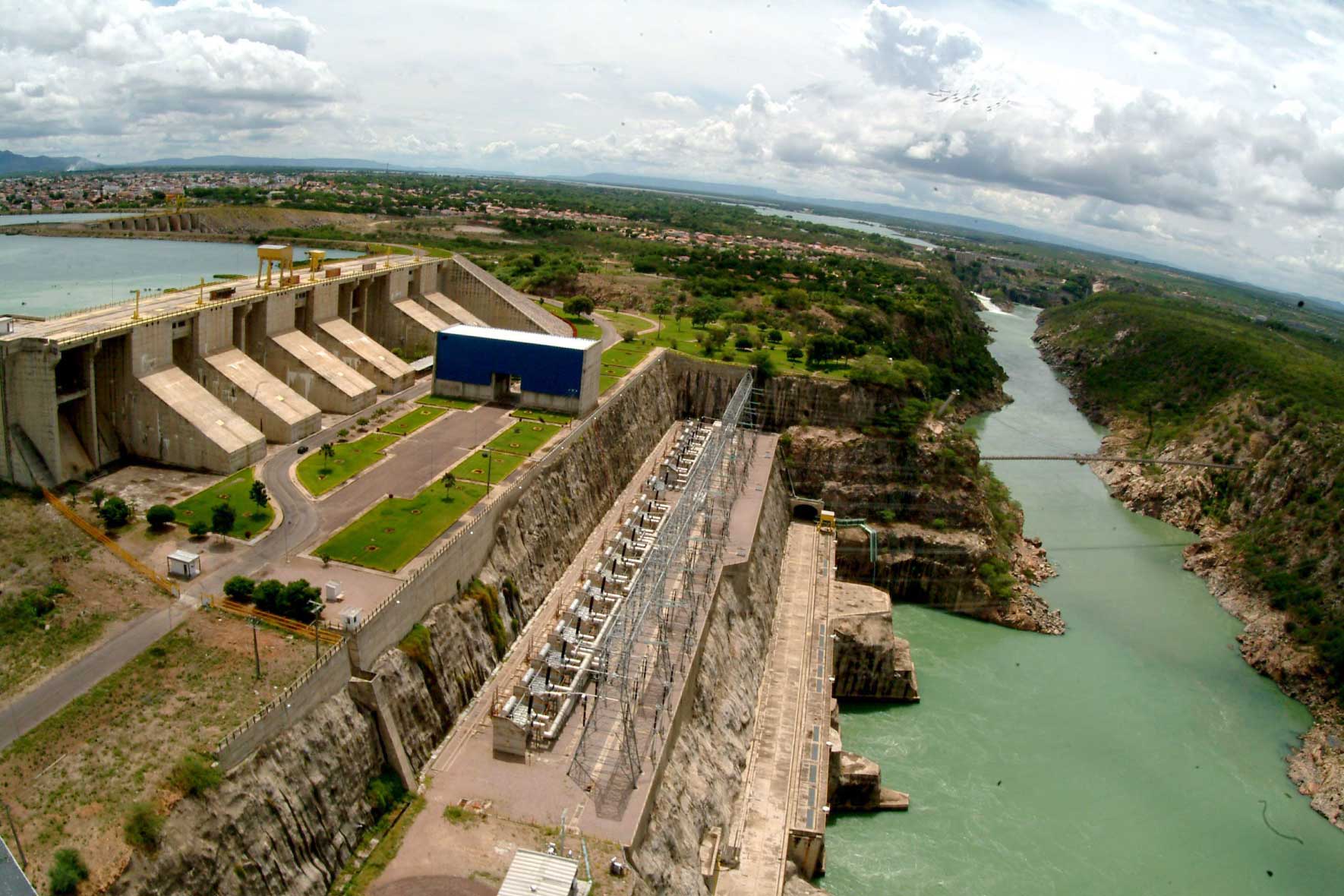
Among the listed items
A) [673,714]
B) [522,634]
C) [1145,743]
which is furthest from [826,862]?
[1145,743]

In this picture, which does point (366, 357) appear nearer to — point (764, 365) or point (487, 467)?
point (487, 467)

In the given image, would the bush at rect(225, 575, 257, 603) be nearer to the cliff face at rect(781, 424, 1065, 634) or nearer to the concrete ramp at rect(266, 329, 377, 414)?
the concrete ramp at rect(266, 329, 377, 414)

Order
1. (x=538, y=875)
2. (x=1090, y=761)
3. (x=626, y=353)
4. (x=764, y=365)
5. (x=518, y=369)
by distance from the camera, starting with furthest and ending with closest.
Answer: (x=626, y=353), (x=764, y=365), (x=518, y=369), (x=1090, y=761), (x=538, y=875)

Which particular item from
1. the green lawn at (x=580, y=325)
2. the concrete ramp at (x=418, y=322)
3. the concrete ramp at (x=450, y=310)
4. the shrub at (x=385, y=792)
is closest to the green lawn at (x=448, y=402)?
the concrete ramp at (x=418, y=322)

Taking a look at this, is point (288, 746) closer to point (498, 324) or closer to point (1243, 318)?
point (498, 324)

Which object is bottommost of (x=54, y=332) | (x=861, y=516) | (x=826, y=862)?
(x=826, y=862)

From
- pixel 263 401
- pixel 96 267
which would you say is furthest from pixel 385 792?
pixel 96 267

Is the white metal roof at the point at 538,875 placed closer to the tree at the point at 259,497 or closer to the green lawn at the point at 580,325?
the tree at the point at 259,497
